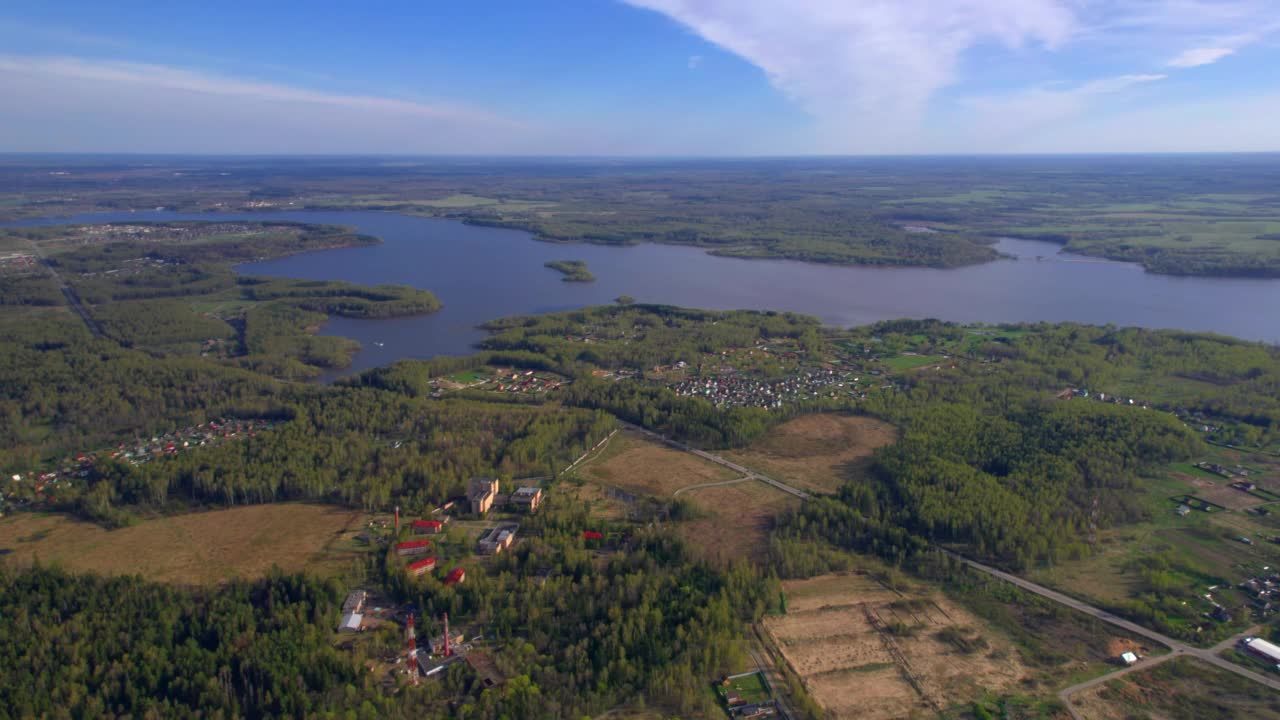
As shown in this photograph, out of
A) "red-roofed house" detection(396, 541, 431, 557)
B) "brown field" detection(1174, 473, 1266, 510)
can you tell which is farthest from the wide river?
"brown field" detection(1174, 473, 1266, 510)

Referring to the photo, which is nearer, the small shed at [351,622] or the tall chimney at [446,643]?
the tall chimney at [446,643]

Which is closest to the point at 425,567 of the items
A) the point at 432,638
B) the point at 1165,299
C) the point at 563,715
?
the point at 432,638

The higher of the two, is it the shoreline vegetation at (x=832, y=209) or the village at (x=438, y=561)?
the shoreline vegetation at (x=832, y=209)

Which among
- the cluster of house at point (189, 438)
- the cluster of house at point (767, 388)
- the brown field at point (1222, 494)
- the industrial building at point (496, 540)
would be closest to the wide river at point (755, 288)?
the cluster of house at point (189, 438)

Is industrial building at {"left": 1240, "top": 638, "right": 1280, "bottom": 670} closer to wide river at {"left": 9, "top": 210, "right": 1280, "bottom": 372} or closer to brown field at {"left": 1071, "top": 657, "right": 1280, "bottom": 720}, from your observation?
brown field at {"left": 1071, "top": 657, "right": 1280, "bottom": 720}

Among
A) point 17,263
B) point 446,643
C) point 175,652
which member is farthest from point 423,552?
point 17,263

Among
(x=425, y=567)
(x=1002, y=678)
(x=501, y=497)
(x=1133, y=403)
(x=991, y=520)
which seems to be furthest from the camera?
(x=1133, y=403)

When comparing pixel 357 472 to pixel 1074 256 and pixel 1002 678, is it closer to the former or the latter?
pixel 1002 678

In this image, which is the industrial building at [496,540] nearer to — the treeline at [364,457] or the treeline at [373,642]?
the treeline at [373,642]
